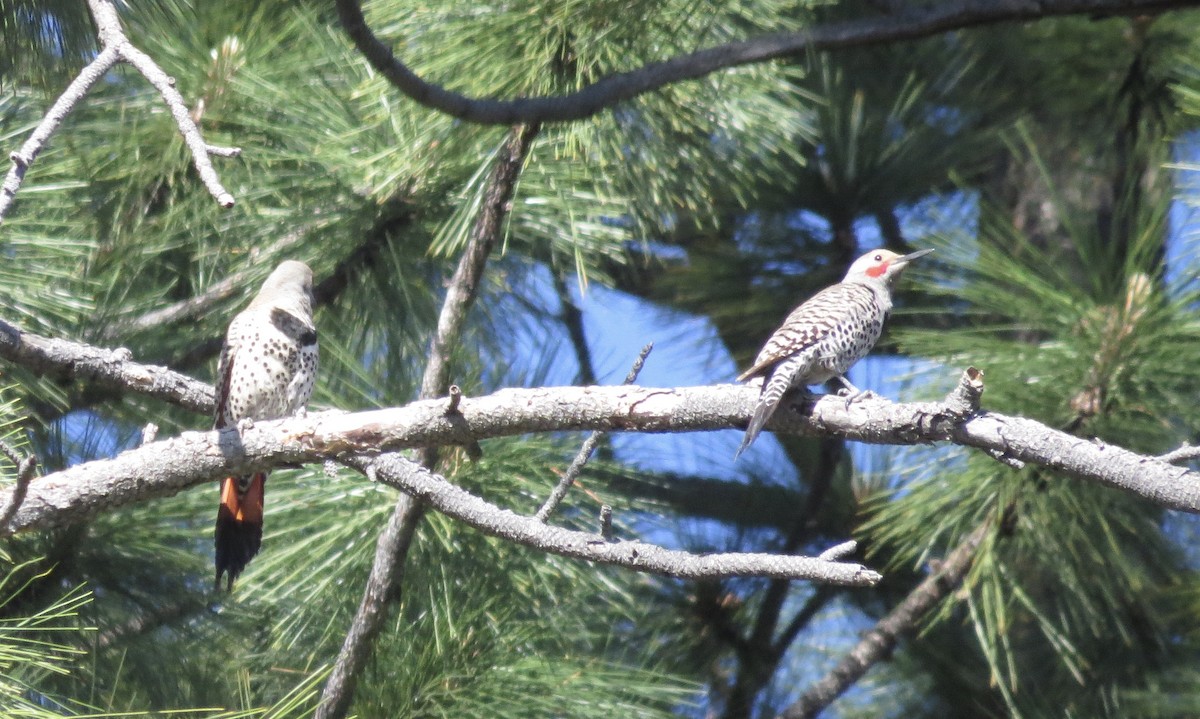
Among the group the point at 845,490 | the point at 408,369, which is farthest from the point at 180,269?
the point at 845,490

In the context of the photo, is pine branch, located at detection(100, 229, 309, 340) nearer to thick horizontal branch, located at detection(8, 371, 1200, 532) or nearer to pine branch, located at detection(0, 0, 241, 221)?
thick horizontal branch, located at detection(8, 371, 1200, 532)

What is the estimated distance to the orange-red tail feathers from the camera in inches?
121

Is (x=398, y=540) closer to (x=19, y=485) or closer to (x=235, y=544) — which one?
(x=235, y=544)

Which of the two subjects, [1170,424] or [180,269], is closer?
[1170,424]

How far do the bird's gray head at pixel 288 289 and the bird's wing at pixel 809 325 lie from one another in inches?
49.2

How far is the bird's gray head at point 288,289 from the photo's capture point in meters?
3.36

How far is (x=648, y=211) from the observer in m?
3.53

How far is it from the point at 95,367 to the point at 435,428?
78 centimetres

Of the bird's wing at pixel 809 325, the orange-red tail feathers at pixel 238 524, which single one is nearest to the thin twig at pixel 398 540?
the orange-red tail feathers at pixel 238 524

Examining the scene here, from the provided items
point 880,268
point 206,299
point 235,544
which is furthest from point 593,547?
point 206,299

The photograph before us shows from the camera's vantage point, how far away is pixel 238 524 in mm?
3105

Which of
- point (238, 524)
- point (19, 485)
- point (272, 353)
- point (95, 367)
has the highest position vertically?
point (272, 353)

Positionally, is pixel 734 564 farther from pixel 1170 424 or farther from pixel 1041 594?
pixel 1041 594

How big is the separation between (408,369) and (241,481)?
772 millimetres
